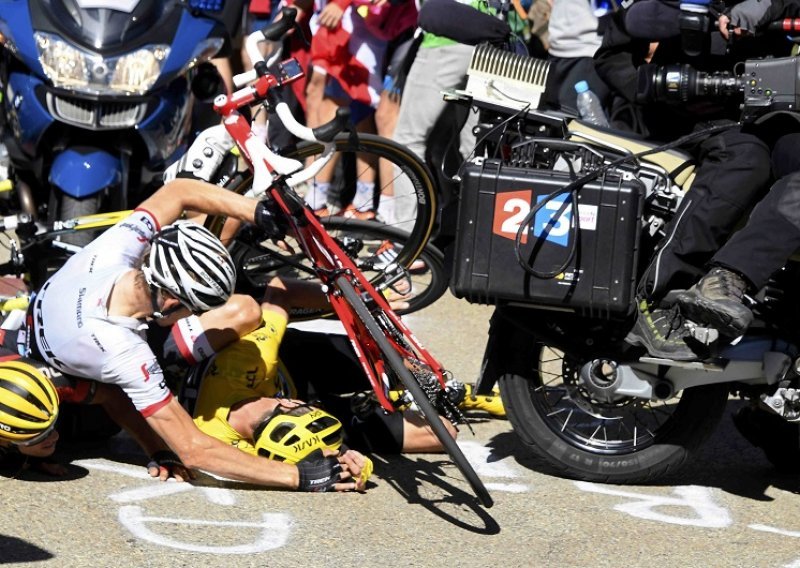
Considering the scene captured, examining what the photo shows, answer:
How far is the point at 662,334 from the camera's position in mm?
5422

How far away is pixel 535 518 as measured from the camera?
5.36 metres

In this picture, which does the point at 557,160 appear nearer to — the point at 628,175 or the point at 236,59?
the point at 628,175

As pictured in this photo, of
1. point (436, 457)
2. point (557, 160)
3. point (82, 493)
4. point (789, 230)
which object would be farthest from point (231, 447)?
point (789, 230)

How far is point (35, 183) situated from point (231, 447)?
2.26 m

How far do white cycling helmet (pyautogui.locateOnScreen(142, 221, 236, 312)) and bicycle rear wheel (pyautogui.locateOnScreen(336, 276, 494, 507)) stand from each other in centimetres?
49

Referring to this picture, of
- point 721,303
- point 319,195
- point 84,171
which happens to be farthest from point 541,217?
point 319,195

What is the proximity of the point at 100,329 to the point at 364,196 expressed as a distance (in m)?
3.01

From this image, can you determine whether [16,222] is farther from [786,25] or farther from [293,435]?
[786,25]

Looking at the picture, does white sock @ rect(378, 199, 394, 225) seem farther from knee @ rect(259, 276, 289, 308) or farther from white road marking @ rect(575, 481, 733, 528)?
white road marking @ rect(575, 481, 733, 528)

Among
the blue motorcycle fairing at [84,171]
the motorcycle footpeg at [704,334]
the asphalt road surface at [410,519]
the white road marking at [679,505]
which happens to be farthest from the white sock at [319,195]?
the motorcycle footpeg at [704,334]

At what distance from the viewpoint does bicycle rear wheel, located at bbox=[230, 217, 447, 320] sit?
21.1 ft

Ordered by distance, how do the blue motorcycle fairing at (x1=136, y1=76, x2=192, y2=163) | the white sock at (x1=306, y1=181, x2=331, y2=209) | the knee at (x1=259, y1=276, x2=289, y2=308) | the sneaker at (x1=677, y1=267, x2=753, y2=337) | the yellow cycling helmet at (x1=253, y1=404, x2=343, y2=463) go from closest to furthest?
the sneaker at (x1=677, y1=267, x2=753, y2=337) < the yellow cycling helmet at (x1=253, y1=404, x2=343, y2=463) < the knee at (x1=259, y1=276, x2=289, y2=308) < the blue motorcycle fairing at (x1=136, y1=76, x2=192, y2=163) < the white sock at (x1=306, y1=181, x2=331, y2=209)

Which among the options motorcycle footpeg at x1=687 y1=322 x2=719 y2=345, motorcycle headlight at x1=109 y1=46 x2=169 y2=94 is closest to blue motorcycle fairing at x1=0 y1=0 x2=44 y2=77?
motorcycle headlight at x1=109 y1=46 x2=169 y2=94

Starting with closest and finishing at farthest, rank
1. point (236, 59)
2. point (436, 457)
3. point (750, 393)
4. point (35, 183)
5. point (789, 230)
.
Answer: point (789, 230)
point (750, 393)
point (436, 457)
point (35, 183)
point (236, 59)
